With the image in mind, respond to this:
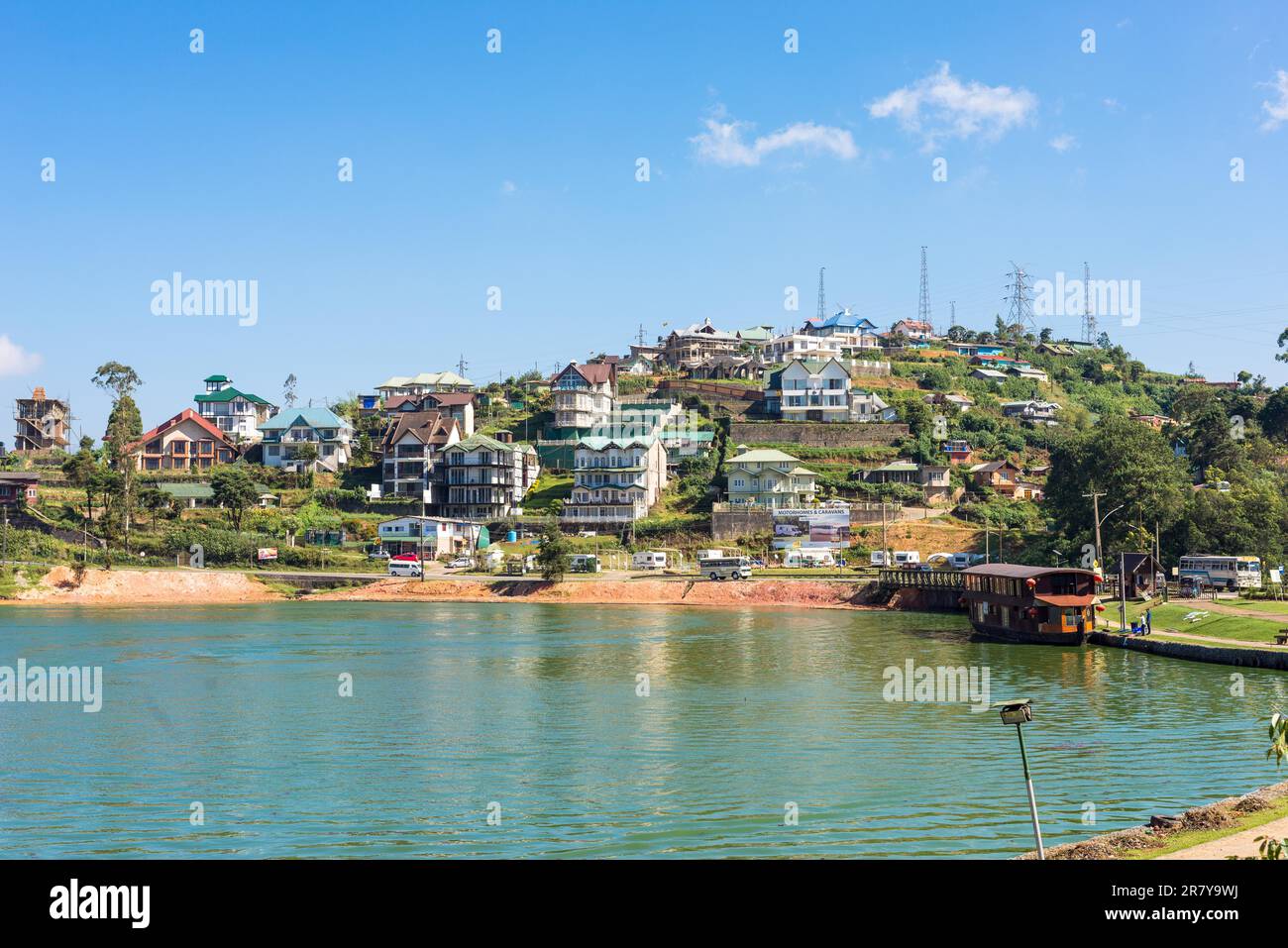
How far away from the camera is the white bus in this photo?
69750 mm

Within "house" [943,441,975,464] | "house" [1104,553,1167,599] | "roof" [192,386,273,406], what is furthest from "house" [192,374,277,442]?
"house" [1104,553,1167,599]

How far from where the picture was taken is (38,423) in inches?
5295

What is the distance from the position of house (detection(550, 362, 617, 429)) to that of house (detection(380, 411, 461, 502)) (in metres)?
12.5

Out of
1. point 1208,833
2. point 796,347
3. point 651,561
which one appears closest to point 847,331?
point 796,347

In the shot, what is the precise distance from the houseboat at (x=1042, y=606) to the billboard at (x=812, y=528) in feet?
113

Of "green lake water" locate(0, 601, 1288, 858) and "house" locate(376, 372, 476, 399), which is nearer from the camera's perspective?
"green lake water" locate(0, 601, 1288, 858)

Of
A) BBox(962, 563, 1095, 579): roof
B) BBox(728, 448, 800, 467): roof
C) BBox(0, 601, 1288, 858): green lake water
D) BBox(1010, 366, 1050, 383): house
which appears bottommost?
BBox(0, 601, 1288, 858): green lake water

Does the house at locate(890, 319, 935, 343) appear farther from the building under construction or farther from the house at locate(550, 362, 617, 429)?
the building under construction

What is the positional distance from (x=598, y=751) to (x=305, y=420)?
9576 centimetres

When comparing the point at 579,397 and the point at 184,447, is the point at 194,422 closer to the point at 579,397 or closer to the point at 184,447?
the point at 184,447

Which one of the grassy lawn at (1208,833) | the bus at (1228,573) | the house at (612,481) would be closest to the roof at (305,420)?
the house at (612,481)

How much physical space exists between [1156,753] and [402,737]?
2250cm

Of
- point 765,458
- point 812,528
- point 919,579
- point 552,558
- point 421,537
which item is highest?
point 765,458

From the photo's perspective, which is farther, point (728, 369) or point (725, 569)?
point (728, 369)
